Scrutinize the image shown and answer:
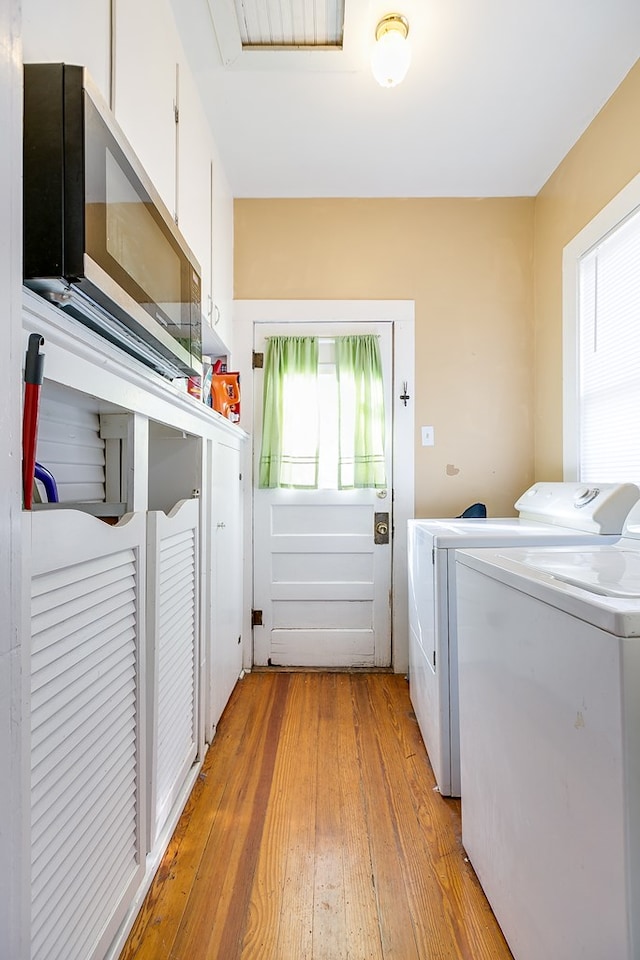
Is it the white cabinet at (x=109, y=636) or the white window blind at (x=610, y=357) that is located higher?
the white window blind at (x=610, y=357)

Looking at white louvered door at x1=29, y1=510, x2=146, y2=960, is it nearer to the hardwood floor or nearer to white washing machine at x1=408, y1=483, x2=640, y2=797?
the hardwood floor

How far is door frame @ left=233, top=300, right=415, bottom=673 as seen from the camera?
2.62m

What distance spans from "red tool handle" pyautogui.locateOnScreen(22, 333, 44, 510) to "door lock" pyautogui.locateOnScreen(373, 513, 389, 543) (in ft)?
6.90

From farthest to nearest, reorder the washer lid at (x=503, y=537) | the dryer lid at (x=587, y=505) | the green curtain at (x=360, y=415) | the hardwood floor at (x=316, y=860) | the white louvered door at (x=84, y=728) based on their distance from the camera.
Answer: the green curtain at (x=360, y=415) → the dryer lid at (x=587, y=505) → the washer lid at (x=503, y=537) → the hardwood floor at (x=316, y=860) → the white louvered door at (x=84, y=728)

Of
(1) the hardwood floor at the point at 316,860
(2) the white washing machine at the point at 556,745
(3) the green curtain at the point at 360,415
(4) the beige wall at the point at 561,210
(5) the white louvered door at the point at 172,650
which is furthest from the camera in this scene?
(3) the green curtain at the point at 360,415

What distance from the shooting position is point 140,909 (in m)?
1.14

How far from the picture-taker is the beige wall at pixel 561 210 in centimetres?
183

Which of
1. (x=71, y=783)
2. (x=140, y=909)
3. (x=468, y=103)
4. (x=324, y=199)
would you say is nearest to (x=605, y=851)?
(x=71, y=783)

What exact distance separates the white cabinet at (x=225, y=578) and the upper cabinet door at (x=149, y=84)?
0.93 m

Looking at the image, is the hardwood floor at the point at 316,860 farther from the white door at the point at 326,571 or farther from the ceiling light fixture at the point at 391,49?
the ceiling light fixture at the point at 391,49

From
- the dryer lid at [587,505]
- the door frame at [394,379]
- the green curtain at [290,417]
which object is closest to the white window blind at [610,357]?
the dryer lid at [587,505]

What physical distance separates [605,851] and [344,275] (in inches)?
101

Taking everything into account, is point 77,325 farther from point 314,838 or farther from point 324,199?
point 324,199

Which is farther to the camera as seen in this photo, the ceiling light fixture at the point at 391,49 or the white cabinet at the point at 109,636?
the ceiling light fixture at the point at 391,49
